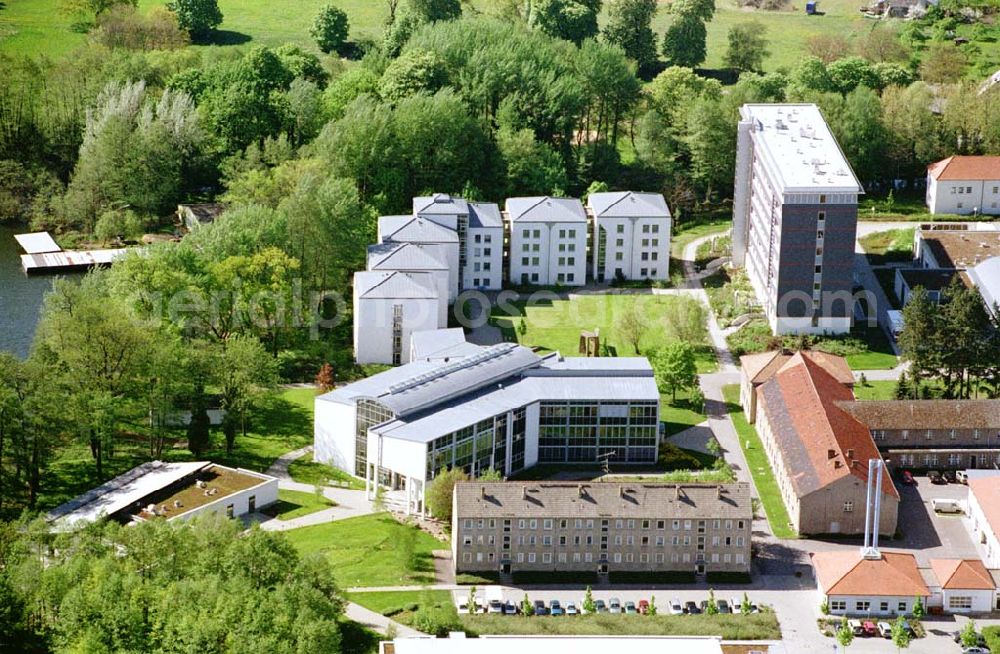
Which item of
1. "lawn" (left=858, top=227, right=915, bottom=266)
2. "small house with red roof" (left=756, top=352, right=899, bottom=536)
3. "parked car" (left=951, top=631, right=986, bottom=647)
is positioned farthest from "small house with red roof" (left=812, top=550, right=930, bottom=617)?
"lawn" (left=858, top=227, right=915, bottom=266)

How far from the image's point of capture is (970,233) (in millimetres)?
159750

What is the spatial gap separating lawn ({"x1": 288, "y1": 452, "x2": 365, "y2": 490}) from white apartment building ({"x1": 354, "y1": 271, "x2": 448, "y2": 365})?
16.7 meters

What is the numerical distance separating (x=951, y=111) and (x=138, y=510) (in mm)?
98255

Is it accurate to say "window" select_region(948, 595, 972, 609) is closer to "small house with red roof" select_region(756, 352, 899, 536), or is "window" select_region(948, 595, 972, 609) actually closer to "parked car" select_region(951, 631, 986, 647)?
"parked car" select_region(951, 631, 986, 647)

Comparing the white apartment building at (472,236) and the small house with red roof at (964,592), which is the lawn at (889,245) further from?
the small house with red roof at (964,592)

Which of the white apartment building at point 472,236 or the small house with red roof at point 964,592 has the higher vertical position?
the white apartment building at point 472,236

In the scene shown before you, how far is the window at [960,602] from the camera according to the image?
352 feet

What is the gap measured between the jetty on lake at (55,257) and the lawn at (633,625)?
6912 centimetres

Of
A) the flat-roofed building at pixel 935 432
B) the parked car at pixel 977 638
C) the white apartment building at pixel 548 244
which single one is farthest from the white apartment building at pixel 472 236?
the parked car at pixel 977 638

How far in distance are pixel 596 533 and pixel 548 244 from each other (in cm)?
4986

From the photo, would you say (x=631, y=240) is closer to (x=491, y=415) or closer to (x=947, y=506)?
(x=491, y=415)

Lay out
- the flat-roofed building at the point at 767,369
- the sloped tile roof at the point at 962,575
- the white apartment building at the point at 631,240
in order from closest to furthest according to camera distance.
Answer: the sloped tile roof at the point at 962,575 < the flat-roofed building at the point at 767,369 < the white apartment building at the point at 631,240

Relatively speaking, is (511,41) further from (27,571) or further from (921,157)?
(27,571)

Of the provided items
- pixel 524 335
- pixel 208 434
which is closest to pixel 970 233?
pixel 524 335
